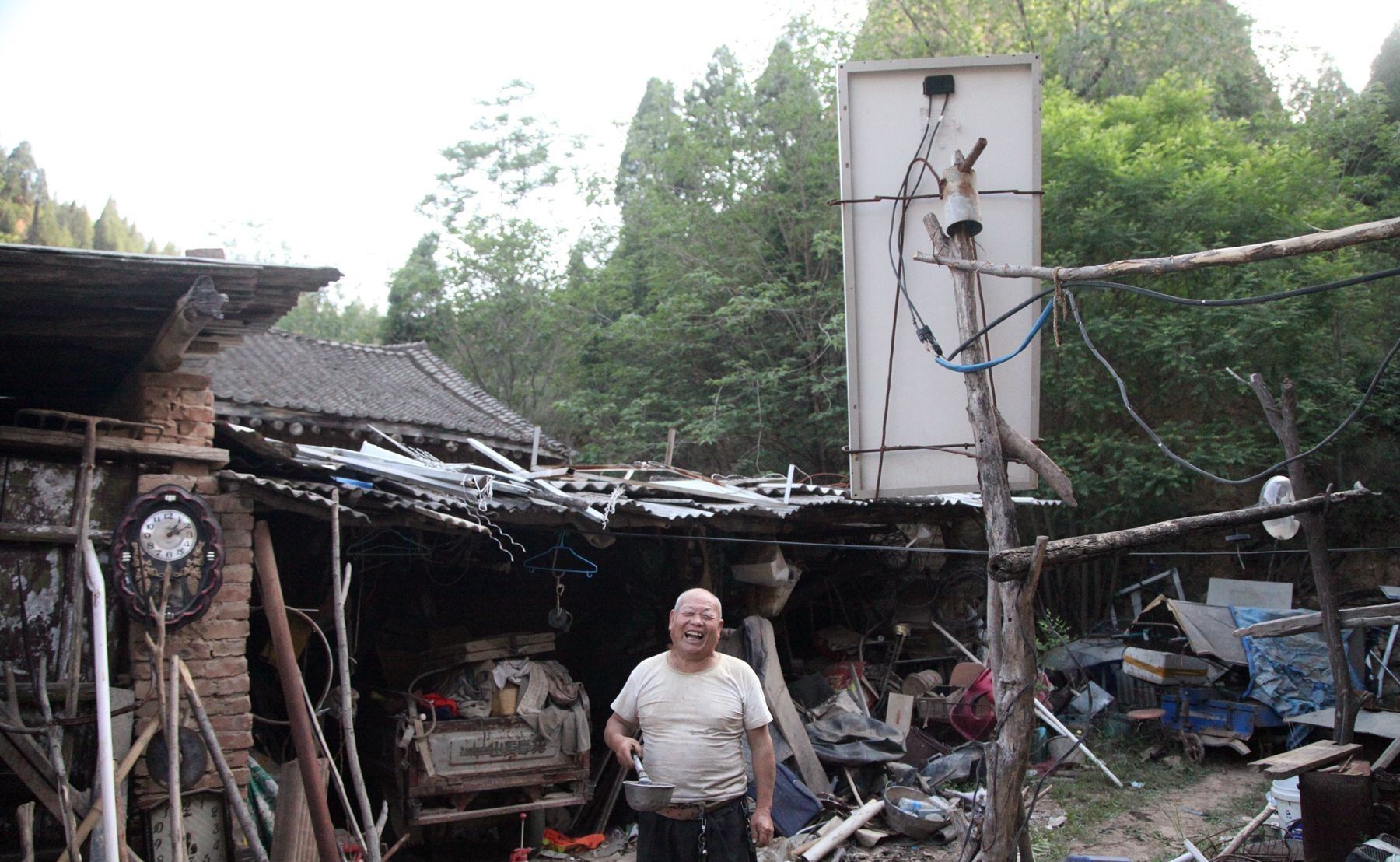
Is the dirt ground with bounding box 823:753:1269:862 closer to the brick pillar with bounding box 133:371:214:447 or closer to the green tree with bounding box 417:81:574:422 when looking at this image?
the brick pillar with bounding box 133:371:214:447

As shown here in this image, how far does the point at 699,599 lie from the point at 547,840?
4.13m

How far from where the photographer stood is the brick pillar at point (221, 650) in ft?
18.4

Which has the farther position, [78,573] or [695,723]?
[78,573]

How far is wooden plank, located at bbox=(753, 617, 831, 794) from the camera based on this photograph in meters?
8.35

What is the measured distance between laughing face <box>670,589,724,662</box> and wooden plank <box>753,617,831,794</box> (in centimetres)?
420

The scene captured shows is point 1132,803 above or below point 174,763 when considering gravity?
below

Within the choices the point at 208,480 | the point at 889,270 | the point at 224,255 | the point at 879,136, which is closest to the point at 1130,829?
the point at 889,270

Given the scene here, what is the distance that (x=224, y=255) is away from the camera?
222 inches

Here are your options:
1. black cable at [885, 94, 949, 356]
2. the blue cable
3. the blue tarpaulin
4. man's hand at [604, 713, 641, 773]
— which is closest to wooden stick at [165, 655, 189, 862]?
man's hand at [604, 713, 641, 773]

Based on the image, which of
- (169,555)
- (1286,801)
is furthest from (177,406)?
(1286,801)

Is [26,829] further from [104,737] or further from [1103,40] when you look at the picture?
[1103,40]

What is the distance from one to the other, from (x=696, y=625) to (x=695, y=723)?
1.32 feet

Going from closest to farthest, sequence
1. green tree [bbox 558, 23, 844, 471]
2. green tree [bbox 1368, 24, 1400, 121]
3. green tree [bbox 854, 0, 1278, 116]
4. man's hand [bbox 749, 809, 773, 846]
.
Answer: man's hand [bbox 749, 809, 773, 846], green tree [bbox 558, 23, 844, 471], green tree [bbox 1368, 24, 1400, 121], green tree [bbox 854, 0, 1278, 116]

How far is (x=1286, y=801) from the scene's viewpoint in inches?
261
